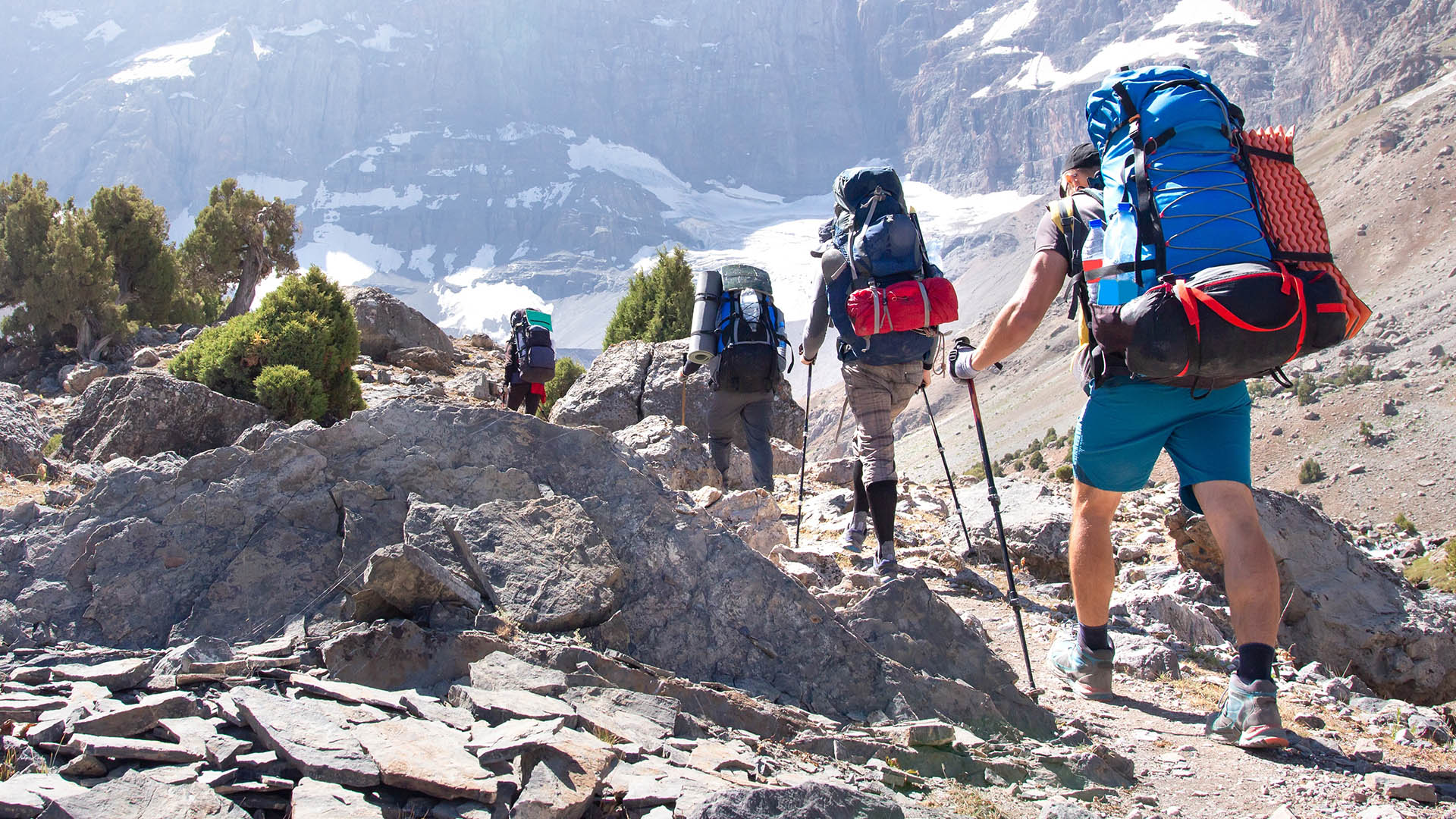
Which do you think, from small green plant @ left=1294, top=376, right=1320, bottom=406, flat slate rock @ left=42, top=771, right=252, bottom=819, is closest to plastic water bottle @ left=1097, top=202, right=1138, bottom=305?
flat slate rock @ left=42, top=771, right=252, bottom=819

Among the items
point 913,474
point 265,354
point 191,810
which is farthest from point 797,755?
point 913,474

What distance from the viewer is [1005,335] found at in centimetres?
398

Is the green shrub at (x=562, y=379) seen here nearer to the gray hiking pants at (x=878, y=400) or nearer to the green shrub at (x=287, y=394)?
the green shrub at (x=287, y=394)

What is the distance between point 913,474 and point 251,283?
1985 inches

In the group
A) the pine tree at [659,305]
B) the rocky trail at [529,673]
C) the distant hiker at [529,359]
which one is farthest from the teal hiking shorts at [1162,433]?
the pine tree at [659,305]

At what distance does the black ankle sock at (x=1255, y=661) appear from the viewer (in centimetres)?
349

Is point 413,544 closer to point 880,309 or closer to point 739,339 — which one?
point 880,309

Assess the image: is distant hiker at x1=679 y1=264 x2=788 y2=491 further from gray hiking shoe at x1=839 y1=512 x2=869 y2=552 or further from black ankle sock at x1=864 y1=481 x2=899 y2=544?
black ankle sock at x1=864 y1=481 x2=899 y2=544

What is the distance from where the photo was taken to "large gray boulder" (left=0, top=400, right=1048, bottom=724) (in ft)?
12.1

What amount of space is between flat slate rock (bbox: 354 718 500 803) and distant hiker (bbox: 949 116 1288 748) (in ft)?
8.11

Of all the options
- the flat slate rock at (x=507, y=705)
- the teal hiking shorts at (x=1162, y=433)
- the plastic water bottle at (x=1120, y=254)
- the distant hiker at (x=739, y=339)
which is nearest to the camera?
the flat slate rock at (x=507, y=705)

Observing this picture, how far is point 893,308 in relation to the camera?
17.9 ft

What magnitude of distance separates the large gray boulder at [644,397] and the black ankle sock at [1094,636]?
8994 millimetres

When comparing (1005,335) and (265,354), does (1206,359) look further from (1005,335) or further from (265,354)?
(265,354)
